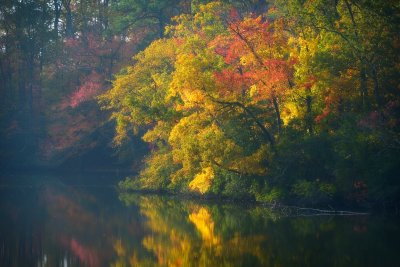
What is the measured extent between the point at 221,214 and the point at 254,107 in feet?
19.0

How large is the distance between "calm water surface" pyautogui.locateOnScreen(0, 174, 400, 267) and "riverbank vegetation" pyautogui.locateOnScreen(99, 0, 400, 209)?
1.90 m

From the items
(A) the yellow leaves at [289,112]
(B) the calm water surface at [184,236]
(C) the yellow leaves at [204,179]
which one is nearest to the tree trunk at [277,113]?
(A) the yellow leaves at [289,112]

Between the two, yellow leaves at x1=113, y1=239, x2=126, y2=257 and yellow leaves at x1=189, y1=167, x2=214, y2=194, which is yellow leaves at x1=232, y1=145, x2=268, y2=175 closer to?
yellow leaves at x1=189, y1=167, x2=214, y2=194

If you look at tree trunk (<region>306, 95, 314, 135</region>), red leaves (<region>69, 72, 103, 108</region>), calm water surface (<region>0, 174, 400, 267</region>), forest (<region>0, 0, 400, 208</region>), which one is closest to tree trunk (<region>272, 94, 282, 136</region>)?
forest (<region>0, 0, 400, 208</region>)

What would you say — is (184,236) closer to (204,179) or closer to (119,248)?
(119,248)

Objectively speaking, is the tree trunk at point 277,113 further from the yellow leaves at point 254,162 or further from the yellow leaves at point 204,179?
the yellow leaves at point 204,179

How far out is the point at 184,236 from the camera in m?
21.3

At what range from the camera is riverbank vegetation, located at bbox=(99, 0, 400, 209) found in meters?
24.8

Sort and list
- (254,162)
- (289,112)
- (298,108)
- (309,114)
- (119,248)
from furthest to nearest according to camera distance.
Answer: (254,162) < (289,112) < (309,114) < (298,108) < (119,248)

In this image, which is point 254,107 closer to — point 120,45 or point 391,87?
point 391,87

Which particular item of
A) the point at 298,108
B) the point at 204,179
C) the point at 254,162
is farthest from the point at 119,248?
the point at 298,108

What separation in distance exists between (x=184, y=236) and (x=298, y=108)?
9.53 m

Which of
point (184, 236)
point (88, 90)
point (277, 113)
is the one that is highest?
point (88, 90)

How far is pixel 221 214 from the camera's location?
26.5 m
